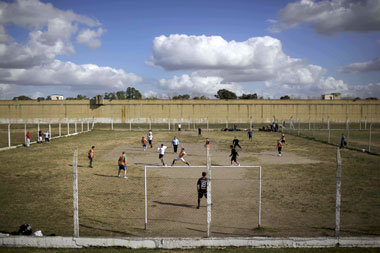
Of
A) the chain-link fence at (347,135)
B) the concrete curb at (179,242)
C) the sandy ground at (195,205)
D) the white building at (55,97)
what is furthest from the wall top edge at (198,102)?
the concrete curb at (179,242)

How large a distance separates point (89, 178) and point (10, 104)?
63.1 m

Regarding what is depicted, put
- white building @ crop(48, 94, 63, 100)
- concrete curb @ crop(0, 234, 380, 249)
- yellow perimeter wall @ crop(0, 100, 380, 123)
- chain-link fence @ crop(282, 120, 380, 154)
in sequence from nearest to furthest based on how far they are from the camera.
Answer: concrete curb @ crop(0, 234, 380, 249), chain-link fence @ crop(282, 120, 380, 154), yellow perimeter wall @ crop(0, 100, 380, 123), white building @ crop(48, 94, 63, 100)

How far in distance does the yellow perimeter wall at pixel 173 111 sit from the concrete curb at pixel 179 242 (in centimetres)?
5819

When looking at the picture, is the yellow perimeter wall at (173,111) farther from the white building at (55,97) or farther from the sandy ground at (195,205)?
the sandy ground at (195,205)

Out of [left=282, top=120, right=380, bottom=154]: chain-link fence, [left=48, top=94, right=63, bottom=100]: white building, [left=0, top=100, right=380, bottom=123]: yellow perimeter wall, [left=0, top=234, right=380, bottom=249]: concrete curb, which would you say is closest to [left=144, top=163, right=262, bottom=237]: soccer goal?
[left=0, top=234, right=380, bottom=249]: concrete curb

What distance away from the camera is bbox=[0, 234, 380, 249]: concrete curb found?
24.1 ft

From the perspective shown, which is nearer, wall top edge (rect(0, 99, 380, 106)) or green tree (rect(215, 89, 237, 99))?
wall top edge (rect(0, 99, 380, 106))

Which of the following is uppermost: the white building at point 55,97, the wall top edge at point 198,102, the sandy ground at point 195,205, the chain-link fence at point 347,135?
the white building at point 55,97

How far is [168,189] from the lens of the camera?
1349 cm

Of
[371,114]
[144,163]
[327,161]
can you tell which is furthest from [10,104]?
[371,114]

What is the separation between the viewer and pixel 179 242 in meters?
7.37

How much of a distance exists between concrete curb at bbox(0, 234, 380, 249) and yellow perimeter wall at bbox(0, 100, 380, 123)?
58.2m

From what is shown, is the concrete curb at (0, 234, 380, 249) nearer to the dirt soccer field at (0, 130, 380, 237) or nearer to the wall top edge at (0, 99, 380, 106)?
the dirt soccer field at (0, 130, 380, 237)

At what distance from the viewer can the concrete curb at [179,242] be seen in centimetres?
733
